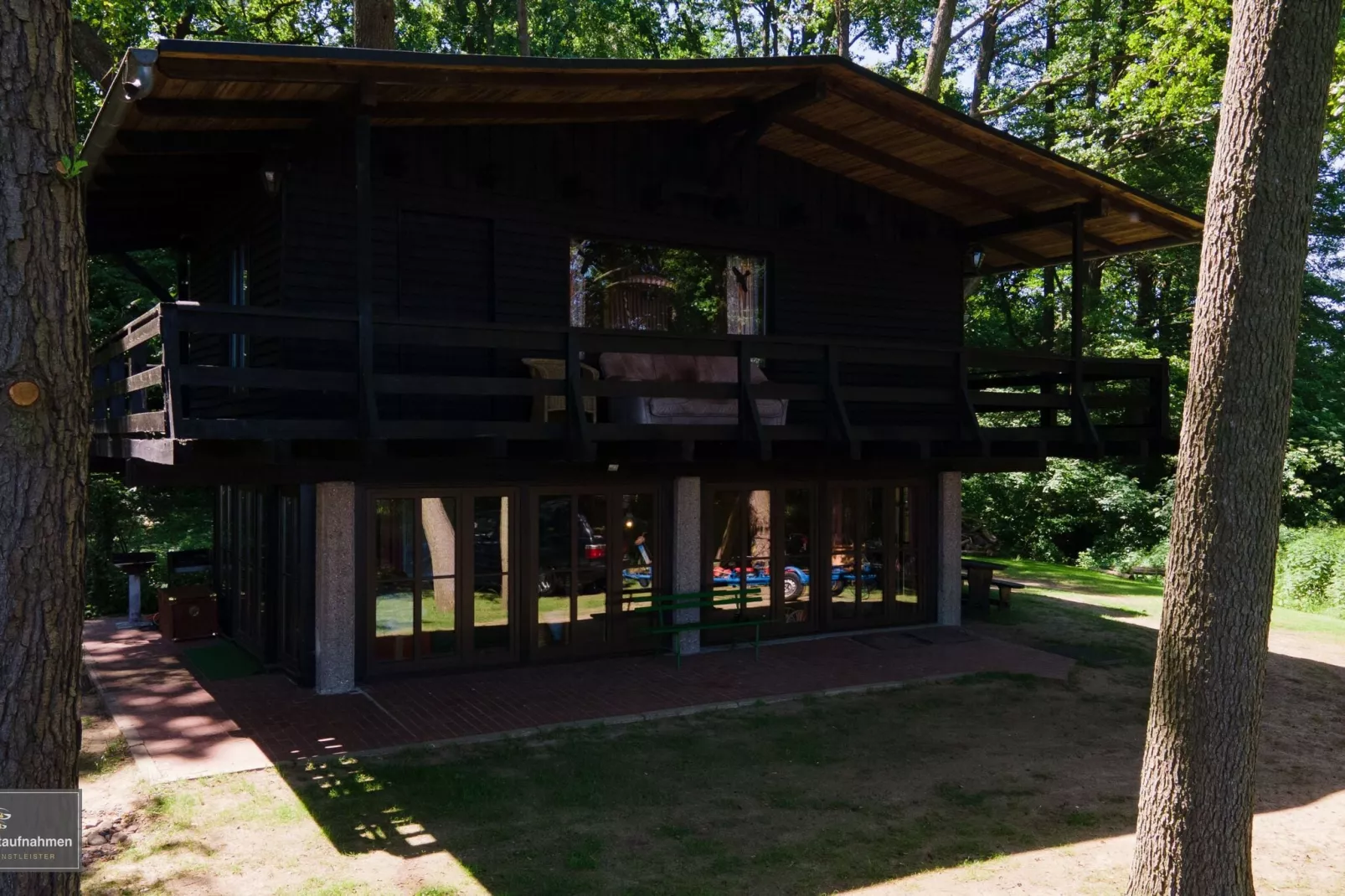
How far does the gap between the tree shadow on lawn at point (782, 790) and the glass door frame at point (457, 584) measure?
2227mm

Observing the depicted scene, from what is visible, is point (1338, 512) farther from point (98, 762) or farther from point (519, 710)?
point (98, 762)

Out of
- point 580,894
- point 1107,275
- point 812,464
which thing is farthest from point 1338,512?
point 580,894

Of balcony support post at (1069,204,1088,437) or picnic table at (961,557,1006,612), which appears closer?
balcony support post at (1069,204,1088,437)

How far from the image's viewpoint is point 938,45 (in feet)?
58.9

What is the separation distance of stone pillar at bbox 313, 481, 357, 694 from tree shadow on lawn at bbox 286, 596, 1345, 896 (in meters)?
1.91

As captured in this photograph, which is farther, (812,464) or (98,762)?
(812,464)

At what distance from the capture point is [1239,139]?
4738 millimetres

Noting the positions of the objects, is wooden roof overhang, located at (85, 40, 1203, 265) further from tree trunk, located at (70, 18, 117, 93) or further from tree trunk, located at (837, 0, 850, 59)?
tree trunk, located at (837, 0, 850, 59)

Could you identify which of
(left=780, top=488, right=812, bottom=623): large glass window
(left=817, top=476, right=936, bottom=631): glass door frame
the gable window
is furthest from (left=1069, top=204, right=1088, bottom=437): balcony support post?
the gable window

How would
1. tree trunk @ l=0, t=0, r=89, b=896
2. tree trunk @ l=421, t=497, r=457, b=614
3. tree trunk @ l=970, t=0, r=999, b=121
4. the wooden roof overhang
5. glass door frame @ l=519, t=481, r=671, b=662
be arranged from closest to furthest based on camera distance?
tree trunk @ l=0, t=0, r=89, b=896
the wooden roof overhang
tree trunk @ l=421, t=497, r=457, b=614
glass door frame @ l=519, t=481, r=671, b=662
tree trunk @ l=970, t=0, r=999, b=121

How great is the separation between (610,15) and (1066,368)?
18285mm

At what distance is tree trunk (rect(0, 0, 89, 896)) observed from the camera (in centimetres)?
350

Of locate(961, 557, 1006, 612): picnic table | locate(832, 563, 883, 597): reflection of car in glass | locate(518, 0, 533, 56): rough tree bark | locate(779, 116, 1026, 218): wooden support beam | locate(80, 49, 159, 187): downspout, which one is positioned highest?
locate(518, 0, 533, 56): rough tree bark

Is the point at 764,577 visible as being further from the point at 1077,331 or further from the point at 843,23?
the point at 843,23
